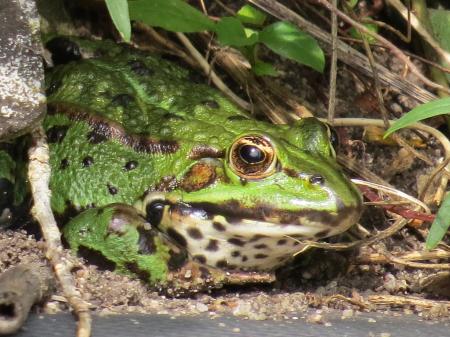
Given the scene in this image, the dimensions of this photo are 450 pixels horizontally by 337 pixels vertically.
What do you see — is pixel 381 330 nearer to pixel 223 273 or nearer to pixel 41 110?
pixel 223 273

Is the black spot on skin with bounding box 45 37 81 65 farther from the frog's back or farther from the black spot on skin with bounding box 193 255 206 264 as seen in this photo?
the black spot on skin with bounding box 193 255 206 264

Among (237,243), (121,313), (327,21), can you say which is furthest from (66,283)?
(327,21)

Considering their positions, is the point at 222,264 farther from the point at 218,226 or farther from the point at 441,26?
the point at 441,26

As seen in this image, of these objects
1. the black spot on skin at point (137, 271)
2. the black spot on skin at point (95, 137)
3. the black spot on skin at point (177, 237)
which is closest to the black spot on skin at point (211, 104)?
the black spot on skin at point (95, 137)

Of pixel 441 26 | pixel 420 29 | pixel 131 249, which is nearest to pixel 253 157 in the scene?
pixel 131 249

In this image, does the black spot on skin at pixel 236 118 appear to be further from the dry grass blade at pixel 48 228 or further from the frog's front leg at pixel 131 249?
the dry grass blade at pixel 48 228

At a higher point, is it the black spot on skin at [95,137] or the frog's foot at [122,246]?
the black spot on skin at [95,137]

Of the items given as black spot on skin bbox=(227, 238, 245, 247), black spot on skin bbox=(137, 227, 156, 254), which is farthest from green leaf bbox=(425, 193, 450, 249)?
black spot on skin bbox=(137, 227, 156, 254)
